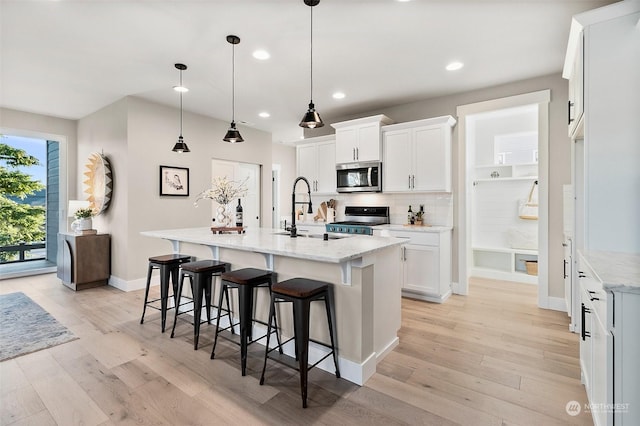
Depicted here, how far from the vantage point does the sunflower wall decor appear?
4.71m

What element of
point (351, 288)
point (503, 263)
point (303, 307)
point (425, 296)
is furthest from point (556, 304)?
point (303, 307)

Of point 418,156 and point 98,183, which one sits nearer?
point 418,156

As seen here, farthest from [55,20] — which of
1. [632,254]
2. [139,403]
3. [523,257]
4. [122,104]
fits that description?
[523,257]

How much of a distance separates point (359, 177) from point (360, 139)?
0.58 m

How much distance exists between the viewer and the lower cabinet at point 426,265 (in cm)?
392

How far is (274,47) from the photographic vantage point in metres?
3.05

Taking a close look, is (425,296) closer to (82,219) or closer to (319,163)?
(319,163)

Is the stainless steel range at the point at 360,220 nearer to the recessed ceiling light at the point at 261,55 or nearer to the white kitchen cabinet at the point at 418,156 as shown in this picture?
the white kitchen cabinet at the point at 418,156

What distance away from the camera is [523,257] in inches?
200

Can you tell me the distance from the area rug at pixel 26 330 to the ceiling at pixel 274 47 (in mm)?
2837

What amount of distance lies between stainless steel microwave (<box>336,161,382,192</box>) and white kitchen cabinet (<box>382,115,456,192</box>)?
12cm

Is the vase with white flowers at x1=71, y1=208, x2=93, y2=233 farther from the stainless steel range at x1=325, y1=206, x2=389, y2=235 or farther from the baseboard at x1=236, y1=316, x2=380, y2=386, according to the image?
the baseboard at x1=236, y1=316, x2=380, y2=386

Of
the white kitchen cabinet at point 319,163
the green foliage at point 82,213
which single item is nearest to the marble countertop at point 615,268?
the white kitchen cabinet at point 319,163

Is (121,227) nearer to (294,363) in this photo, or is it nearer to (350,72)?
(294,363)
